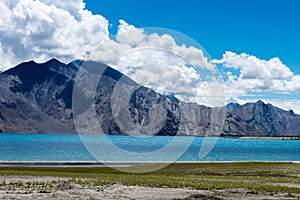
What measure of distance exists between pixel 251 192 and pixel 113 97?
16944mm

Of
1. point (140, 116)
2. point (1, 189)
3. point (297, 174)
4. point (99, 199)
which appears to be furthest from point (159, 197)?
point (297, 174)

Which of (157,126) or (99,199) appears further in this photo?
(157,126)

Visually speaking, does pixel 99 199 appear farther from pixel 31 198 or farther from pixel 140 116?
pixel 140 116

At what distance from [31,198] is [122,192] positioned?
8.45 meters

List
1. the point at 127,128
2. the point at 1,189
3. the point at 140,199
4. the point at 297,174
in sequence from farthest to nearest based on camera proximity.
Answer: the point at 297,174
the point at 127,128
the point at 1,189
the point at 140,199

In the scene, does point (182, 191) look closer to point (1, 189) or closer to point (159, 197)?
point (159, 197)

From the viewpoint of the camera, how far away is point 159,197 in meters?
38.1

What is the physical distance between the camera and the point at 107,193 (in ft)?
128

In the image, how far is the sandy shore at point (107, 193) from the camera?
1443 inches

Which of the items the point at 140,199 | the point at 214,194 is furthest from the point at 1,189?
the point at 214,194

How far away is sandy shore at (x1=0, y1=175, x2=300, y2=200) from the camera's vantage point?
3666 cm

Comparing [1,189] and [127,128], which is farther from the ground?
[127,128]

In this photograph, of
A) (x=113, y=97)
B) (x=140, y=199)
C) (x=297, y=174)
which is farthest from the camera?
(x=297, y=174)

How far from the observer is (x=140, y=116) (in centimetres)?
6025
